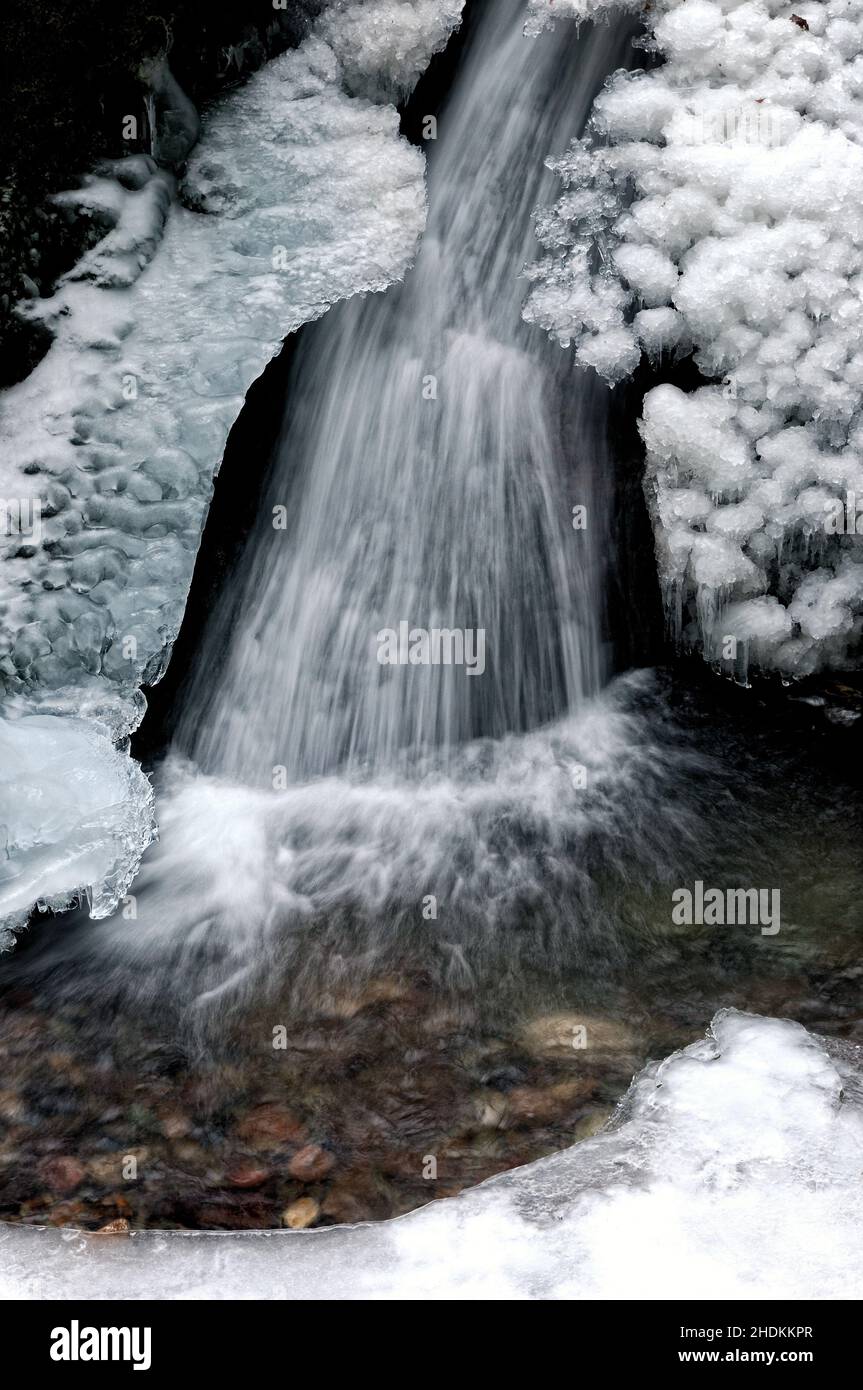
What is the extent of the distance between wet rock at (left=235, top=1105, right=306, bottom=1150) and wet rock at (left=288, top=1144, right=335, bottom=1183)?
2.0 inches

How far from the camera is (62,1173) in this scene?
124 inches

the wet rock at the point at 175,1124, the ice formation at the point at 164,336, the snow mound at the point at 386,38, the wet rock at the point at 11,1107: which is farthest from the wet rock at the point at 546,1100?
the snow mound at the point at 386,38

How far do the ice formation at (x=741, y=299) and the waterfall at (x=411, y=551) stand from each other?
0.90 feet

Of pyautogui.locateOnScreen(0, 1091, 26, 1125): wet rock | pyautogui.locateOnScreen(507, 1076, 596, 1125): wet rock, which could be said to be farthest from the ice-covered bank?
pyautogui.locateOnScreen(0, 1091, 26, 1125): wet rock

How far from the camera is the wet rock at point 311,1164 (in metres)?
3.10

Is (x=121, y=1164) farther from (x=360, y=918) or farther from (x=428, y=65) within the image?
(x=428, y=65)

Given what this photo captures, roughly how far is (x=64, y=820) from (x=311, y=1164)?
4.28 ft

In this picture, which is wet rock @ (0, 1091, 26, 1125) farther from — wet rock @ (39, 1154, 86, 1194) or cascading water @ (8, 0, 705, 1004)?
cascading water @ (8, 0, 705, 1004)

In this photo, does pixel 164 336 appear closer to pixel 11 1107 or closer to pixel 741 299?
pixel 741 299

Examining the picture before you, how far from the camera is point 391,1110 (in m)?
3.28

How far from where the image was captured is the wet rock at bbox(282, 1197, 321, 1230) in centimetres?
297

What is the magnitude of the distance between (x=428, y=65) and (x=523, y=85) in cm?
40

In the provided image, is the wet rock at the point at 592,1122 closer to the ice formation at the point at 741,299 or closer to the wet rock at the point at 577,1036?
the wet rock at the point at 577,1036

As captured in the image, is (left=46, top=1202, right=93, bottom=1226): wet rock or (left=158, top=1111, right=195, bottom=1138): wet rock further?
(left=158, top=1111, right=195, bottom=1138): wet rock
